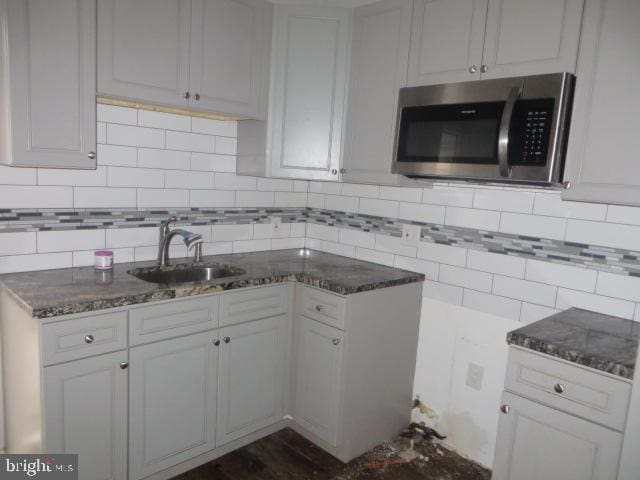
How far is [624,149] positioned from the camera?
5.57ft

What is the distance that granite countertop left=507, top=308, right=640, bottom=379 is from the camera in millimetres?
1528

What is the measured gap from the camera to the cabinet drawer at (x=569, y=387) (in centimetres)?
150

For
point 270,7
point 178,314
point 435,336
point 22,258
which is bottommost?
point 435,336

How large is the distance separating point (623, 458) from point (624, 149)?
104cm

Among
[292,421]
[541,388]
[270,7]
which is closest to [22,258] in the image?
[292,421]

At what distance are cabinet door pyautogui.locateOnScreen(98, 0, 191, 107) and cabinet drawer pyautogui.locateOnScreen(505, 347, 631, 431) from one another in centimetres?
186

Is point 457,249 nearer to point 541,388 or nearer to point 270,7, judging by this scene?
point 541,388

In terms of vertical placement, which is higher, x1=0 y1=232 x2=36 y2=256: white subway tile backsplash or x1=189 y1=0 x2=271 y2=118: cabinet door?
x1=189 y1=0 x2=271 y2=118: cabinet door

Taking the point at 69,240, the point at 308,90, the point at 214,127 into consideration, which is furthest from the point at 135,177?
the point at 308,90

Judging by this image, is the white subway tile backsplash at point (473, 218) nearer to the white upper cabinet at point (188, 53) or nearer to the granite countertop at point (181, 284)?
the granite countertop at point (181, 284)

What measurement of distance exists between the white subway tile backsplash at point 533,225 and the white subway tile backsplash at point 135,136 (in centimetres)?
180

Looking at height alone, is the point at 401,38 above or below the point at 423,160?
above

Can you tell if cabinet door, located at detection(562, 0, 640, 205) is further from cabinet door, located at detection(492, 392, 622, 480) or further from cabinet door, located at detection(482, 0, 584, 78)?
cabinet door, located at detection(492, 392, 622, 480)

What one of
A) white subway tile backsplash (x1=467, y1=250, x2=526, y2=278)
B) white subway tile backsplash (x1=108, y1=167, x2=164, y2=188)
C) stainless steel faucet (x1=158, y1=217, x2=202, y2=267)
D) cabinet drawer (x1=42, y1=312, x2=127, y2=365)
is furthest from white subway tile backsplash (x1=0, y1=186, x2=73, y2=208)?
white subway tile backsplash (x1=467, y1=250, x2=526, y2=278)
